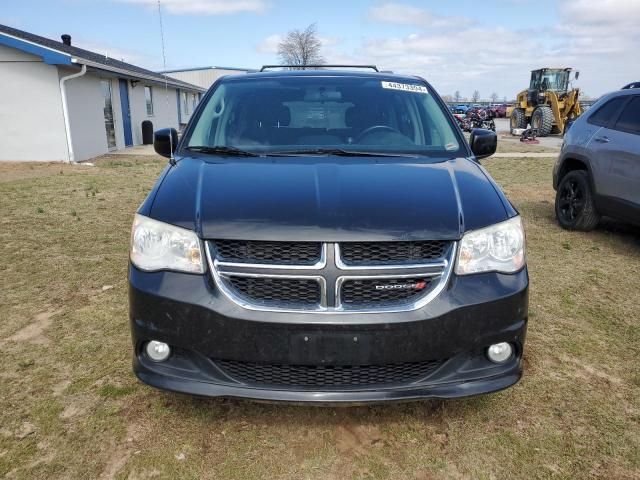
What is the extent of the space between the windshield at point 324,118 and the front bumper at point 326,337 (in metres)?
1.11

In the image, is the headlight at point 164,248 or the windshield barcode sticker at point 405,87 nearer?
the headlight at point 164,248

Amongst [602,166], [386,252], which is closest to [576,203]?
[602,166]

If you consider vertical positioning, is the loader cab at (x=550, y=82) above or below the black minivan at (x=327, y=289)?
above

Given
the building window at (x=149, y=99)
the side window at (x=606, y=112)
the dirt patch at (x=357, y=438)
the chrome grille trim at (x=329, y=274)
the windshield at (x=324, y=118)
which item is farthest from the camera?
the building window at (x=149, y=99)

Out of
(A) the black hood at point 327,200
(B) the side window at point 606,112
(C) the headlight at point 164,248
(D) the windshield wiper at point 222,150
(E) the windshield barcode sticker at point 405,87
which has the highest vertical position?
(E) the windshield barcode sticker at point 405,87

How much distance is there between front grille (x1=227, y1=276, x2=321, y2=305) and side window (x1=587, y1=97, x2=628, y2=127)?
203 inches

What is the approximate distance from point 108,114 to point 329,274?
16820mm

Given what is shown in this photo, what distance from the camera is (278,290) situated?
6.66ft

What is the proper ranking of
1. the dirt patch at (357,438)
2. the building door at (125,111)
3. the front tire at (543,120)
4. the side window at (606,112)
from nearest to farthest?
the dirt patch at (357,438), the side window at (606,112), the building door at (125,111), the front tire at (543,120)

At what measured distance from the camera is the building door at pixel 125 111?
58.1 ft

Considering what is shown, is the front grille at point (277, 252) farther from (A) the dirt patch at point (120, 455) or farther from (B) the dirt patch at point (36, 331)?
(B) the dirt patch at point (36, 331)

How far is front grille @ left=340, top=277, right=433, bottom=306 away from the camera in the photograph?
6.66 ft

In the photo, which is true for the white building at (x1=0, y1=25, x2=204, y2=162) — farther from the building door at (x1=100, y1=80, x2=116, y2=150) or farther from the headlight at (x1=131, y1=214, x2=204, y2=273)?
the headlight at (x1=131, y1=214, x2=204, y2=273)

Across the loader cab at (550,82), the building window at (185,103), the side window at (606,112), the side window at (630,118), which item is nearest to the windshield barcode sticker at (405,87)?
the side window at (630,118)
